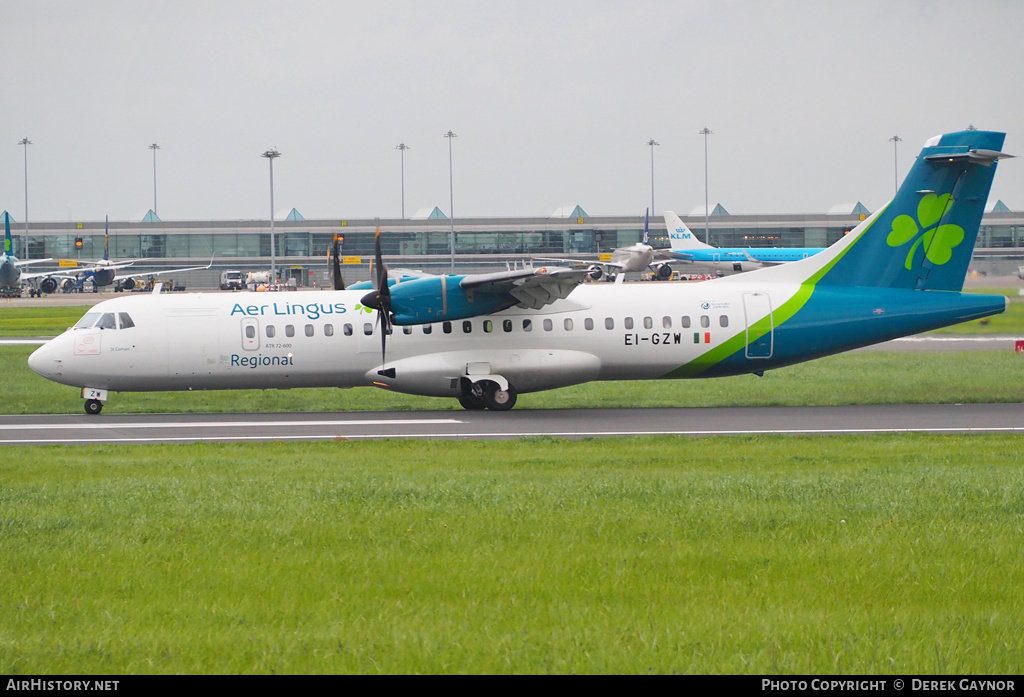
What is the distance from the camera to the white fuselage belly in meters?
24.3

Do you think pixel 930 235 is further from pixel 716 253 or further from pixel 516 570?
pixel 716 253

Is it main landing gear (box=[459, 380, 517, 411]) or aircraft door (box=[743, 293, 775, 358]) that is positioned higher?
aircraft door (box=[743, 293, 775, 358])

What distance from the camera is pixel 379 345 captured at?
24453 mm

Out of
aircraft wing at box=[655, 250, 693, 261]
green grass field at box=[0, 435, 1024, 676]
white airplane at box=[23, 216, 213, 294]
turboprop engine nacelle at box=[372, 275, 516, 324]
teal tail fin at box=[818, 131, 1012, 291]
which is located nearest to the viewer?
green grass field at box=[0, 435, 1024, 676]

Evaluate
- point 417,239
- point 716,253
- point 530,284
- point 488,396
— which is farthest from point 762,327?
point 417,239

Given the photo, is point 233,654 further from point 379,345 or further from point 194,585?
point 379,345

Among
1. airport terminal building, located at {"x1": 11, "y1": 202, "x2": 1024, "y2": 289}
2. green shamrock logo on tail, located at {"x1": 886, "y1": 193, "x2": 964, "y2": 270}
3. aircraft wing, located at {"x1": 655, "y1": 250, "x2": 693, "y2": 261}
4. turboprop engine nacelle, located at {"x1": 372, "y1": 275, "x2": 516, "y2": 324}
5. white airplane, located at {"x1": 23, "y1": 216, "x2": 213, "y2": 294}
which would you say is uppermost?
airport terminal building, located at {"x1": 11, "y1": 202, "x2": 1024, "y2": 289}

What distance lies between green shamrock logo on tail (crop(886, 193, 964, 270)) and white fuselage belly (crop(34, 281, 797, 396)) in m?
3.14

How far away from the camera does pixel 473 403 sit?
24.9 meters

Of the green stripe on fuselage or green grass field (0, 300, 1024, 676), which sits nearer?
green grass field (0, 300, 1024, 676)

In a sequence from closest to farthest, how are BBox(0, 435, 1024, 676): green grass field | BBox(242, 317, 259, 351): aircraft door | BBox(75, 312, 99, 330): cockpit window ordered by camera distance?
BBox(0, 435, 1024, 676): green grass field < BBox(242, 317, 259, 351): aircraft door < BBox(75, 312, 99, 330): cockpit window

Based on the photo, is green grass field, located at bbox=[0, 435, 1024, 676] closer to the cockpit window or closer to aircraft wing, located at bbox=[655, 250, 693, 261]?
the cockpit window

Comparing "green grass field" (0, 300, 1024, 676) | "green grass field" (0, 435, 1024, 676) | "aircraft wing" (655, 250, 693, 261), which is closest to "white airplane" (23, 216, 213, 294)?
"aircraft wing" (655, 250, 693, 261)
